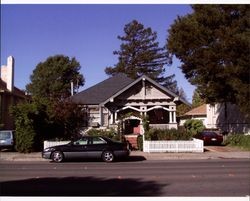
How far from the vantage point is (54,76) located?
275 ft

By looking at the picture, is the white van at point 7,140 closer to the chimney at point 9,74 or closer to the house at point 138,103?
the house at point 138,103

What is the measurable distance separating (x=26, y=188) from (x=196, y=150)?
59.9 feet

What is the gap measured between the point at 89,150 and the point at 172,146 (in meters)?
7.33

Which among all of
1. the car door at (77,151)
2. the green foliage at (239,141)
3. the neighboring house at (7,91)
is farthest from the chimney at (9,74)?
the car door at (77,151)

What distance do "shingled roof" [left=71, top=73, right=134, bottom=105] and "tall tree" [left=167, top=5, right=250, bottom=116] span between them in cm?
723

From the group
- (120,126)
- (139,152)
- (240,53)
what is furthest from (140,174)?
(240,53)

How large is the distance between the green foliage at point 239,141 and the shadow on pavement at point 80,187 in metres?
20.6

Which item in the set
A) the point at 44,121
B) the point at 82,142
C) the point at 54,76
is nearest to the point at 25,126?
the point at 44,121

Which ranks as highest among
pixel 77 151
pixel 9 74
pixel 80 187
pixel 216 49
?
pixel 216 49

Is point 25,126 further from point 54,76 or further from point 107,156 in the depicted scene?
point 54,76

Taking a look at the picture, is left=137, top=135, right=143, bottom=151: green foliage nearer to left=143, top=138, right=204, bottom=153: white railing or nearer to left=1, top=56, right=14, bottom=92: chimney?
left=143, top=138, right=204, bottom=153: white railing

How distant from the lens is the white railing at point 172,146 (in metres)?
29.5

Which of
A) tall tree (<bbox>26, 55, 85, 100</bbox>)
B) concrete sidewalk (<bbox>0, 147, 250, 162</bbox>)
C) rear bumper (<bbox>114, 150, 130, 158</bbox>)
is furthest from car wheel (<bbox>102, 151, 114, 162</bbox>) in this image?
tall tree (<bbox>26, 55, 85, 100</bbox>)

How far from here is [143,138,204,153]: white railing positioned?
29469 millimetres
